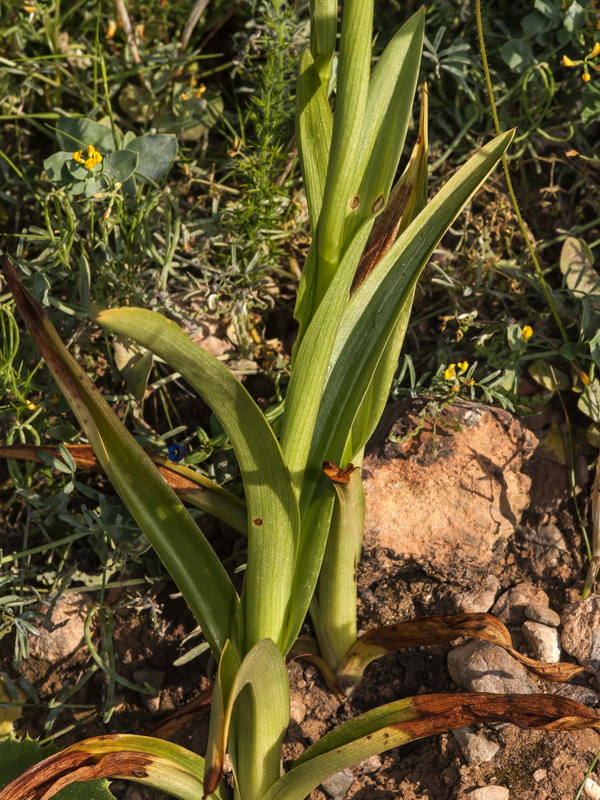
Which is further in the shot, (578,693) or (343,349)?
(578,693)

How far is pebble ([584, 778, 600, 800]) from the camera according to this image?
1184mm

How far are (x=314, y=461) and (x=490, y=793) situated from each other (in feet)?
1.98

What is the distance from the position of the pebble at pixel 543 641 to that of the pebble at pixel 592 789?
0.65ft

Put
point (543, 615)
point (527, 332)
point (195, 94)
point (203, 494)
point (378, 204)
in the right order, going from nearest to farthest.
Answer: point (378, 204)
point (203, 494)
point (543, 615)
point (527, 332)
point (195, 94)

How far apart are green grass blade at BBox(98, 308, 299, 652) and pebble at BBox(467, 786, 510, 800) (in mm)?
408

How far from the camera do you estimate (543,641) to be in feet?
4.39

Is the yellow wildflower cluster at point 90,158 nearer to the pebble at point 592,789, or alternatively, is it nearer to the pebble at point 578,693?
the pebble at point 578,693

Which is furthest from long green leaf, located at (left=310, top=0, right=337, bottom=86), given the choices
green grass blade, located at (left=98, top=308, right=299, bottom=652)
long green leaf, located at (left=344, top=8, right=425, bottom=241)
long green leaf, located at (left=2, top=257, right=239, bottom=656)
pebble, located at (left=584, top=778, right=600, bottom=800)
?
pebble, located at (left=584, top=778, right=600, bottom=800)

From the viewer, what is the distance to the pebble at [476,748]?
1.23 metres

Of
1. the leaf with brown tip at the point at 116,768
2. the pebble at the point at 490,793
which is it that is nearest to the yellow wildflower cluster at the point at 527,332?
the pebble at the point at 490,793

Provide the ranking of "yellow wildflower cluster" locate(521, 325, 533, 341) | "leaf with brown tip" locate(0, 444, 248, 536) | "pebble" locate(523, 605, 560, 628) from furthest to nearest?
"yellow wildflower cluster" locate(521, 325, 533, 341) < "pebble" locate(523, 605, 560, 628) < "leaf with brown tip" locate(0, 444, 248, 536)

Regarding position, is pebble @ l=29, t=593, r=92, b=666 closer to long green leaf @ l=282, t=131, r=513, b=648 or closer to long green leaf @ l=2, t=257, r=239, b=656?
long green leaf @ l=2, t=257, r=239, b=656

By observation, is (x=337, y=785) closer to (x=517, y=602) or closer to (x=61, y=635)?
(x=517, y=602)

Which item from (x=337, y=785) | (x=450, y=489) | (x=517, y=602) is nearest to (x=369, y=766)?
(x=337, y=785)
